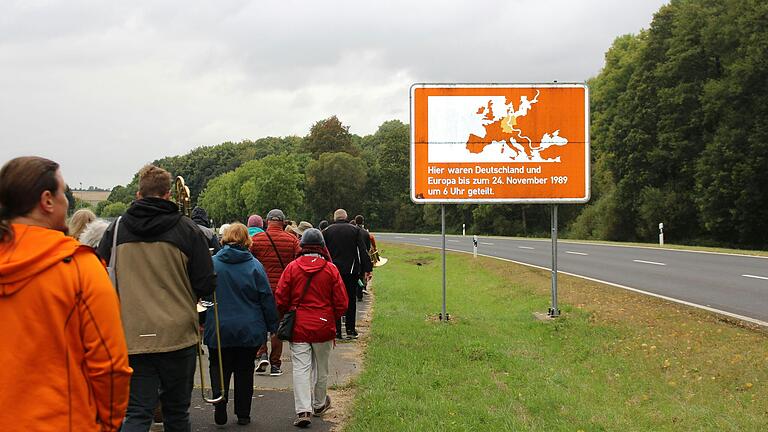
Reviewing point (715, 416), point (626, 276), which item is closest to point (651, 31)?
point (626, 276)

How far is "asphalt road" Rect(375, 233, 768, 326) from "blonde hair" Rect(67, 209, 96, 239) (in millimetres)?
9349

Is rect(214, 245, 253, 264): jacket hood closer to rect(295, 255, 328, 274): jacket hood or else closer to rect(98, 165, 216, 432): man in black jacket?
rect(295, 255, 328, 274): jacket hood

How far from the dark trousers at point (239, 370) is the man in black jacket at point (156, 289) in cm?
158

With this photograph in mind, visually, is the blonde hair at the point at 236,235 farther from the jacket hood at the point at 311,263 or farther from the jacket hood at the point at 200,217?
the jacket hood at the point at 200,217

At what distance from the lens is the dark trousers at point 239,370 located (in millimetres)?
6141

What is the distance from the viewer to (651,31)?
48.9m

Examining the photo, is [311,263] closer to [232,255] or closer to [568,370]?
[232,255]

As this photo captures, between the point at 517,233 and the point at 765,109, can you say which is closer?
the point at 765,109

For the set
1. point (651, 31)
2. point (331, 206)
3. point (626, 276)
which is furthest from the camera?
point (331, 206)

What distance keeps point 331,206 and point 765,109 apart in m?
62.5

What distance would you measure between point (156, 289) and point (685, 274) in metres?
16.1

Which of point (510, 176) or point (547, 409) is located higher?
point (510, 176)

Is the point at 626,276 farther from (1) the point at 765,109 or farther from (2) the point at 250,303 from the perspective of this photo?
(1) the point at 765,109

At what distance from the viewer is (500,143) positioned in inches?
513
